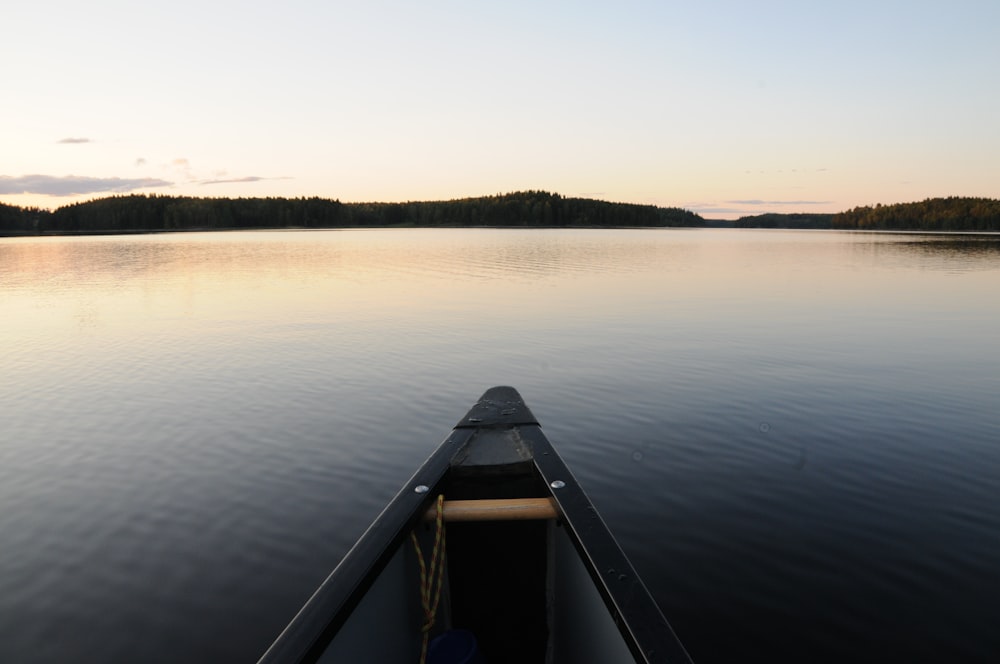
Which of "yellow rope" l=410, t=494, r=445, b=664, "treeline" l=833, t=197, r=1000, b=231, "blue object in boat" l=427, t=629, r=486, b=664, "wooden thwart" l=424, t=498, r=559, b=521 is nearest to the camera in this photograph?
"blue object in boat" l=427, t=629, r=486, b=664

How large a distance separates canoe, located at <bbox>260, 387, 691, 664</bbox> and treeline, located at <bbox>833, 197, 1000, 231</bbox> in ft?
671

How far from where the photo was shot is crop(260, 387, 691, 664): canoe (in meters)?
3.64

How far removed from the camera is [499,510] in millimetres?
4785

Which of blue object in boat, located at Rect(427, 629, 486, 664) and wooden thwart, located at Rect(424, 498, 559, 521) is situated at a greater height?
wooden thwart, located at Rect(424, 498, 559, 521)

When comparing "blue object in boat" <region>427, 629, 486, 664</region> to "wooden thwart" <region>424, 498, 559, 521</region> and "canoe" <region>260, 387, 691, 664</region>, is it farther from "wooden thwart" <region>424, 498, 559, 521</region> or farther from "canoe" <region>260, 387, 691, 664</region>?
"wooden thwart" <region>424, 498, 559, 521</region>

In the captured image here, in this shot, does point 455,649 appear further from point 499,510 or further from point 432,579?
point 499,510

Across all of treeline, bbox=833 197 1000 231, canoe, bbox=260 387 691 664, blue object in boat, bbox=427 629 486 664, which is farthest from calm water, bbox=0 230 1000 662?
treeline, bbox=833 197 1000 231

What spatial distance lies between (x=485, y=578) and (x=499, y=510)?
753mm

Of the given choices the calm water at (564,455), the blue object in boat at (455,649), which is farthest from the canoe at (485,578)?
the calm water at (564,455)

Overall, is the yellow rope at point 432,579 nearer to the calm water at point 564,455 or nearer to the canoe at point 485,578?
the canoe at point 485,578

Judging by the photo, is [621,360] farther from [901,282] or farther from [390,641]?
[901,282]

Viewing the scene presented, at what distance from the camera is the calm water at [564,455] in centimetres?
595

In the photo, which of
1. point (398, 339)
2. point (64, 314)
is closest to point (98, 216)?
point (64, 314)

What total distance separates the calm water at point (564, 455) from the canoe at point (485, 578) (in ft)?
5.89
